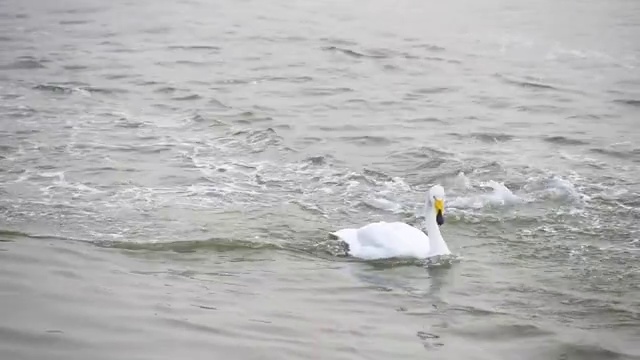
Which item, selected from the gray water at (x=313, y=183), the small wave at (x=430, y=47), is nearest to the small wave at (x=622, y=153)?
the gray water at (x=313, y=183)

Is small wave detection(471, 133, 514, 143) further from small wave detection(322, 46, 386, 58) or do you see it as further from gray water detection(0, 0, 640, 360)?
small wave detection(322, 46, 386, 58)

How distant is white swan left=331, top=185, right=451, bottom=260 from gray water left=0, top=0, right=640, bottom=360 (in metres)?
0.12

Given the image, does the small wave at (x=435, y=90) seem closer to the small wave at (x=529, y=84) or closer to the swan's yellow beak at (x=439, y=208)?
the small wave at (x=529, y=84)

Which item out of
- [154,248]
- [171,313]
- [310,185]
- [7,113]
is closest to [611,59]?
[310,185]

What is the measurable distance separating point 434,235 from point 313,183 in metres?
2.43

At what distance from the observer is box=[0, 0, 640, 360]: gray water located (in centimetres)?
707

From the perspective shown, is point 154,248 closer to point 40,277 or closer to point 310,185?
point 40,277

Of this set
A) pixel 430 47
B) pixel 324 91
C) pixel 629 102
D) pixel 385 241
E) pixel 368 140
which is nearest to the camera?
pixel 385 241

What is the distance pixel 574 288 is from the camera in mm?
8461

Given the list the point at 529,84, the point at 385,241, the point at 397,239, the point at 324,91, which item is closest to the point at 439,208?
the point at 397,239

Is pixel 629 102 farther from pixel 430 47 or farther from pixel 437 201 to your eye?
pixel 437 201

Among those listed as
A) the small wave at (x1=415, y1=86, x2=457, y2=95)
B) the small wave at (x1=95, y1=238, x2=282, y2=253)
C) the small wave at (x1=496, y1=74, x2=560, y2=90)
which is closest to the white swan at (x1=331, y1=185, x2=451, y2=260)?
the small wave at (x1=95, y1=238, x2=282, y2=253)

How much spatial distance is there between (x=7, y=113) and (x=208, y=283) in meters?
7.43

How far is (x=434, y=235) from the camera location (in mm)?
9398
